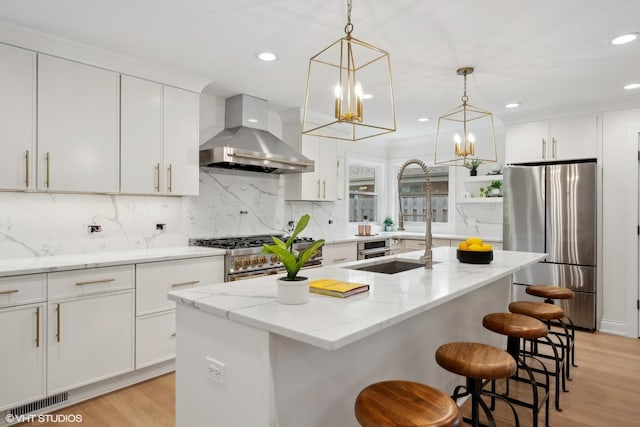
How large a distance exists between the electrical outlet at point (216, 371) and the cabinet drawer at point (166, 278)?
1.32 m

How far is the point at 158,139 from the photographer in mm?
3234

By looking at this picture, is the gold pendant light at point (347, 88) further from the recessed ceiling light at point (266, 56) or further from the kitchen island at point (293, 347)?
the kitchen island at point (293, 347)

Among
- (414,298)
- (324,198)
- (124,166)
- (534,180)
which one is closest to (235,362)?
(414,298)

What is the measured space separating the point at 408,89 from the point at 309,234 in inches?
87.2

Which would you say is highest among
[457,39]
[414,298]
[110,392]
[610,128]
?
[457,39]

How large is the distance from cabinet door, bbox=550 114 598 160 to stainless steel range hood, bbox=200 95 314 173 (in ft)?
9.15

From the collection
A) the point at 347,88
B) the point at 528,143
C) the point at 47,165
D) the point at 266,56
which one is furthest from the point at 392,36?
the point at 528,143

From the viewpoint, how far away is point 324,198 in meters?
4.78

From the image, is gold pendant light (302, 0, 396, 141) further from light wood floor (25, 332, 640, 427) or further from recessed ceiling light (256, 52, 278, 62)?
light wood floor (25, 332, 640, 427)

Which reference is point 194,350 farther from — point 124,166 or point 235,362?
point 124,166

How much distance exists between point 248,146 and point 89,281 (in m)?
1.78

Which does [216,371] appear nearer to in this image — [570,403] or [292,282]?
[292,282]

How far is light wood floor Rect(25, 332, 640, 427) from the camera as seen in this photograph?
2.34m

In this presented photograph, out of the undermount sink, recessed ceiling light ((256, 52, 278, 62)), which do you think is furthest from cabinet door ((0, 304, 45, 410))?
recessed ceiling light ((256, 52, 278, 62))
